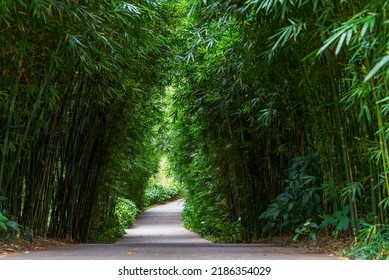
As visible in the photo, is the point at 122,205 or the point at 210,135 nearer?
the point at 210,135

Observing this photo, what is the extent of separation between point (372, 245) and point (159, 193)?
2203cm

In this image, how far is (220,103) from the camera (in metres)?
5.87

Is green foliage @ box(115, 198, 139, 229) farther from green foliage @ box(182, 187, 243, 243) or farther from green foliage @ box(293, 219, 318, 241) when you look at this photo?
green foliage @ box(293, 219, 318, 241)

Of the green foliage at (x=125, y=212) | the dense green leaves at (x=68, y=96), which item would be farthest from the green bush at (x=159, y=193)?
the dense green leaves at (x=68, y=96)

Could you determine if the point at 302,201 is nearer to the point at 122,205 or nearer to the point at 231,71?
the point at 231,71

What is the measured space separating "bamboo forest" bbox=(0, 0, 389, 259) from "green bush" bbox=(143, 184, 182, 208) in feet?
52.7

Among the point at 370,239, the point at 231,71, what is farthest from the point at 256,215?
the point at 370,239

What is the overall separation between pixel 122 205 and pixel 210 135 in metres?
7.21

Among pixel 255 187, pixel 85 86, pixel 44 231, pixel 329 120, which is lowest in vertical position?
pixel 44 231

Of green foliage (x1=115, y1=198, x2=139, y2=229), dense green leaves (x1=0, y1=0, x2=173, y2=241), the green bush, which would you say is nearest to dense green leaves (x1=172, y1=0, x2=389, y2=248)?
dense green leaves (x1=0, y1=0, x2=173, y2=241)

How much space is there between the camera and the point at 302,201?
4.22 meters

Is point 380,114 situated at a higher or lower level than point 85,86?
lower

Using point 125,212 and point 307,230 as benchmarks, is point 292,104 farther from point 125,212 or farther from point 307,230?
point 125,212

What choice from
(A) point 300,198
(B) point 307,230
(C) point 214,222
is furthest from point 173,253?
(C) point 214,222
